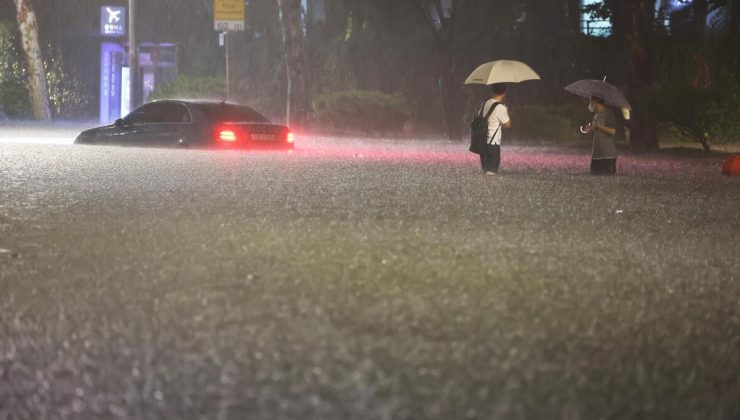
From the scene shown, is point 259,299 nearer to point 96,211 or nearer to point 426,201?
point 96,211

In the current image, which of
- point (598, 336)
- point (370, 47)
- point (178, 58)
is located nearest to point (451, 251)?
point (598, 336)

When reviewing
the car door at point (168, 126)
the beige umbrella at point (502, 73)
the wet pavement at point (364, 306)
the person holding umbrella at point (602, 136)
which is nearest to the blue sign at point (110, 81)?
the car door at point (168, 126)

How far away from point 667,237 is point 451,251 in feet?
7.97

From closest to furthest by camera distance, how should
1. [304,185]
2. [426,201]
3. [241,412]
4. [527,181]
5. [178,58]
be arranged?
1. [241,412]
2. [426,201]
3. [304,185]
4. [527,181]
5. [178,58]

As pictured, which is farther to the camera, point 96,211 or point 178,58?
point 178,58

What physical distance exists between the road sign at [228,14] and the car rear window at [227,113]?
312 inches

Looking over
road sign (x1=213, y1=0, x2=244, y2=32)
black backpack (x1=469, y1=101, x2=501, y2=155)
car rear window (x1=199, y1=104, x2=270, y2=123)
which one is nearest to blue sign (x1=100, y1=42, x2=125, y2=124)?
road sign (x1=213, y1=0, x2=244, y2=32)

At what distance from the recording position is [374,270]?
820 centimetres

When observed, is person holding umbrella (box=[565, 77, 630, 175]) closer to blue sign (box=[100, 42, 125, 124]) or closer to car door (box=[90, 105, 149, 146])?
car door (box=[90, 105, 149, 146])

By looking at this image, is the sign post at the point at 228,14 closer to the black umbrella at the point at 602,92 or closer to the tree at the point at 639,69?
the tree at the point at 639,69

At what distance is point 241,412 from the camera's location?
4500mm

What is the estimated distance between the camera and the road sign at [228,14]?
33.5m

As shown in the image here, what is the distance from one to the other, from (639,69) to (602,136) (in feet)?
35.7

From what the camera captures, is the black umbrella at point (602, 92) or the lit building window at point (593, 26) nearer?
the black umbrella at point (602, 92)
